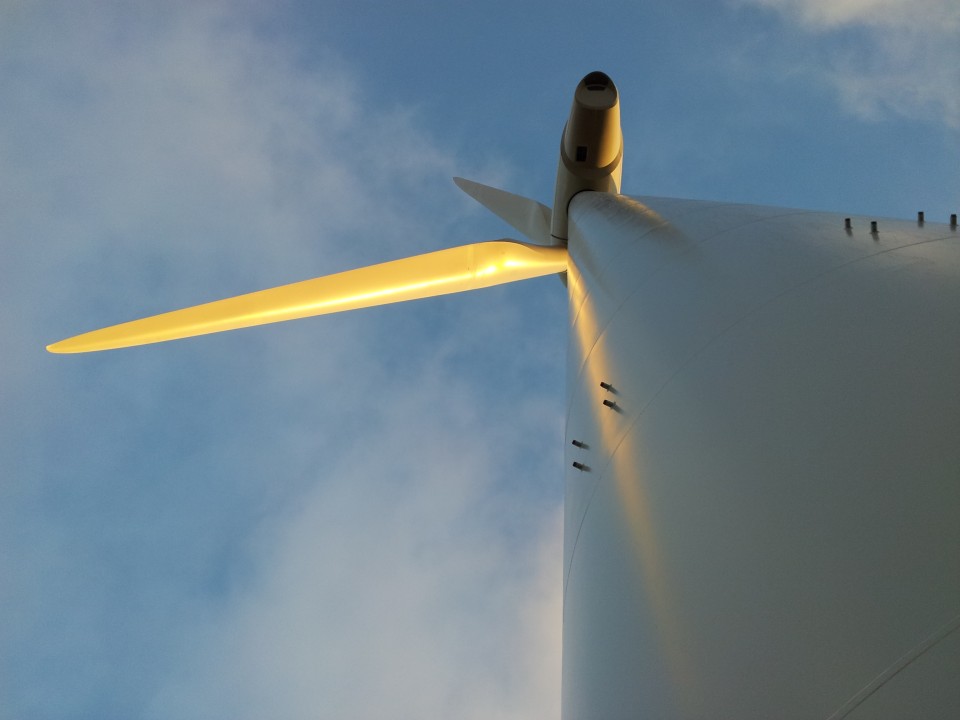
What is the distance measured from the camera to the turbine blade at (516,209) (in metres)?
21.0

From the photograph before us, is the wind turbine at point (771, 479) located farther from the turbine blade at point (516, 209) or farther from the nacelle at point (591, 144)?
the turbine blade at point (516, 209)

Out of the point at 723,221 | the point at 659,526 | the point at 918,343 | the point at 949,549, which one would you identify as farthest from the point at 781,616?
the point at 723,221

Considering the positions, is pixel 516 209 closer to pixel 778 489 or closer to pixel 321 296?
pixel 321 296

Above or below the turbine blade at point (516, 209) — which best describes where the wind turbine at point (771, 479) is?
below

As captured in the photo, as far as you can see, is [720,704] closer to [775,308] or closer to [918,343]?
[918,343]

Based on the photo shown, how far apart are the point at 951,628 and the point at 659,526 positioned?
87.8 inches

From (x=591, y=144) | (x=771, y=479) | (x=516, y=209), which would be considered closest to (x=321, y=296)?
(x=591, y=144)

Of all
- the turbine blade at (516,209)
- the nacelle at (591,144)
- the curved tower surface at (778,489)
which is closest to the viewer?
the curved tower surface at (778,489)

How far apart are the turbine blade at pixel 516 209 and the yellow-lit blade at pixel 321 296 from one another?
526 centimetres

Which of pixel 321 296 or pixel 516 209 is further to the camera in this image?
pixel 516 209

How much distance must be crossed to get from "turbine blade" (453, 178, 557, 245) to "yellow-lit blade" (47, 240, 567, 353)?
207 inches

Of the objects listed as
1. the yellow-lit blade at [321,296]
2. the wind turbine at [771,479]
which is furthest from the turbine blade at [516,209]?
the wind turbine at [771,479]

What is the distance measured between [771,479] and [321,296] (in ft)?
36.6

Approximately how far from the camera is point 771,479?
15.7ft
